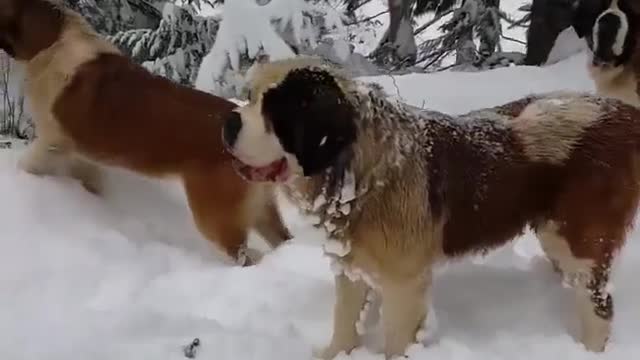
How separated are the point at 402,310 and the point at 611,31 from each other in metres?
2.62

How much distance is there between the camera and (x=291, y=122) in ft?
11.2

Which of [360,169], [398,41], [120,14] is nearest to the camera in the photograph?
[360,169]

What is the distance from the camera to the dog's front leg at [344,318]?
4.06m

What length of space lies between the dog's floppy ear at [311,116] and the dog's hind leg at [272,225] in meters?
1.81

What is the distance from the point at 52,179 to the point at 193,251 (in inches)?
36.4

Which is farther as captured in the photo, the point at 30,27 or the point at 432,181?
the point at 30,27

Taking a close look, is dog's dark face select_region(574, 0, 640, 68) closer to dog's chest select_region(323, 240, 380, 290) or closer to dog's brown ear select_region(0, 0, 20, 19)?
dog's chest select_region(323, 240, 380, 290)

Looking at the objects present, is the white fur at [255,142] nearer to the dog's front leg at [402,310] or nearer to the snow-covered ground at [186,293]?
the dog's front leg at [402,310]

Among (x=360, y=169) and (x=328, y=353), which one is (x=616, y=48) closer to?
(x=360, y=169)

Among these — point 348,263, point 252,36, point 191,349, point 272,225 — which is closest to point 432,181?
point 348,263

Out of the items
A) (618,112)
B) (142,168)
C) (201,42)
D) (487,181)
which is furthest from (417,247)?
(201,42)

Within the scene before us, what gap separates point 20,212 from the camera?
505 cm

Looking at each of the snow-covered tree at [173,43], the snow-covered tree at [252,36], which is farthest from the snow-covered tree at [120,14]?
the snow-covered tree at [252,36]

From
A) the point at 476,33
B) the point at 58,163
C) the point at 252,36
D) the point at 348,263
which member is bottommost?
the point at 476,33
